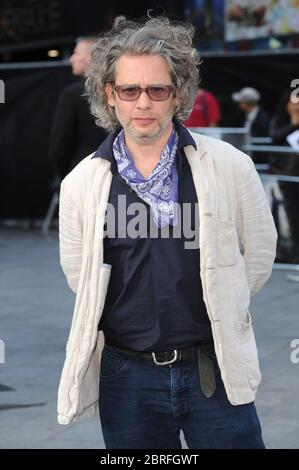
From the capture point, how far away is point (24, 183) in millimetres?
14555

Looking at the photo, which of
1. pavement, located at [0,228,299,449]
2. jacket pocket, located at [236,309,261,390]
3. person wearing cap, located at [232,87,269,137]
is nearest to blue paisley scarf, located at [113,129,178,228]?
jacket pocket, located at [236,309,261,390]

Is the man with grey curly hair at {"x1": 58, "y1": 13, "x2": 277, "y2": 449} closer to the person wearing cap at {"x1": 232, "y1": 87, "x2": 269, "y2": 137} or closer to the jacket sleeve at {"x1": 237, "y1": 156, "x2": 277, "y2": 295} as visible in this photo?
the jacket sleeve at {"x1": 237, "y1": 156, "x2": 277, "y2": 295}

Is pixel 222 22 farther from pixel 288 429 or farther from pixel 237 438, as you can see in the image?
pixel 237 438

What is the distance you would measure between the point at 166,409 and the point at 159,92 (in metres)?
1.02

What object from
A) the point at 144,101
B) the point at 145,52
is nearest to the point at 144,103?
the point at 144,101

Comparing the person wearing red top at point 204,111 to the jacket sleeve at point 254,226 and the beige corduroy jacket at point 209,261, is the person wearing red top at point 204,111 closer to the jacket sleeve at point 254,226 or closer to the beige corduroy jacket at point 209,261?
the jacket sleeve at point 254,226

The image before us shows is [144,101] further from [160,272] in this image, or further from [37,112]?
[37,112]

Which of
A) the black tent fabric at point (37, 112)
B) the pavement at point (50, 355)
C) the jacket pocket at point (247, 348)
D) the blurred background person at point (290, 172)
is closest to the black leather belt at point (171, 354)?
the jacket pocket at point (247, 348)

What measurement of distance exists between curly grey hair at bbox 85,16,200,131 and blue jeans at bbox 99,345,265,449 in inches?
32.8

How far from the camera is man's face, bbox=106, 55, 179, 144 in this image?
3.60m

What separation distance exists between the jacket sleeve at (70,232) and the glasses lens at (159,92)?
43 centimetres

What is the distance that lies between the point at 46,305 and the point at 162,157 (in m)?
6.20

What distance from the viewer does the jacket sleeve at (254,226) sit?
3711 millimetres

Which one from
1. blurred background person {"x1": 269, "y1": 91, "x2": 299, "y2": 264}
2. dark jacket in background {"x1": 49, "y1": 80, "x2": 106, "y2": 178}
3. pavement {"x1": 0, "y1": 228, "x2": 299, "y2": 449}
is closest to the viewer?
pavement {"x1": 0, "y1": 228, "x2": 299, "y2": 449}
